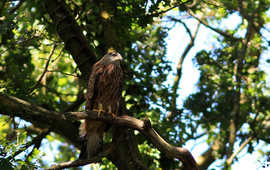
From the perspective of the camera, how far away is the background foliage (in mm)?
3898

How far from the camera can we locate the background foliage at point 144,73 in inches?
153

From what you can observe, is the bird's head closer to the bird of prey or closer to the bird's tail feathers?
the bird of prey

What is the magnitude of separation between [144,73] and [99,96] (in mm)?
1559

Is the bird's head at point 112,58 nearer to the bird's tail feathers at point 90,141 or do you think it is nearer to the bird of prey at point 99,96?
the bird of prey at point 99,96

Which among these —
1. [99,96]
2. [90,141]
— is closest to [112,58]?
[99,96]

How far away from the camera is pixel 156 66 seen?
5.18 metres

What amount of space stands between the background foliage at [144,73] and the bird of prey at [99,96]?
0.38 m

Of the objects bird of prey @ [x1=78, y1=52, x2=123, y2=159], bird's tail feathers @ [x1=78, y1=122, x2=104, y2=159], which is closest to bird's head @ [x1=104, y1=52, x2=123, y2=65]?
bird of prey @ [x1=78, y1=52, x2=123, y2=159]

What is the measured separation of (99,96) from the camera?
12.0 ft

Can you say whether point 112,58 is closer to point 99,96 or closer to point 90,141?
point 99,96

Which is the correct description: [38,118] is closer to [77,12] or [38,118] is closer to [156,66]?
[77,12]

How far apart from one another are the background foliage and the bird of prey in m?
0.38

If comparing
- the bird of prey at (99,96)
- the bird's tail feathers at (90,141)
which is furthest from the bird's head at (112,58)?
the bird's tail feathers at (90,141)

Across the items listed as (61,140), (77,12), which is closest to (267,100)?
(77,12)
